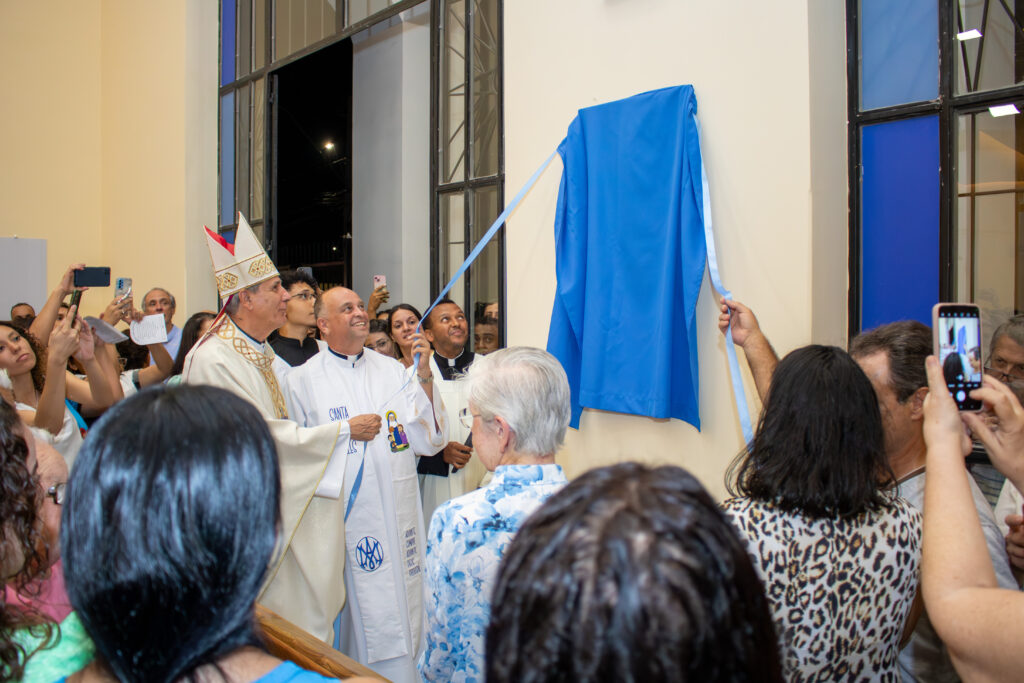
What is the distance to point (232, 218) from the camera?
6.70m

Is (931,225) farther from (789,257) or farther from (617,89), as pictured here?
(617,89)

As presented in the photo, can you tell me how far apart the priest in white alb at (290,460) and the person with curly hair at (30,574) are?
1.18 meters

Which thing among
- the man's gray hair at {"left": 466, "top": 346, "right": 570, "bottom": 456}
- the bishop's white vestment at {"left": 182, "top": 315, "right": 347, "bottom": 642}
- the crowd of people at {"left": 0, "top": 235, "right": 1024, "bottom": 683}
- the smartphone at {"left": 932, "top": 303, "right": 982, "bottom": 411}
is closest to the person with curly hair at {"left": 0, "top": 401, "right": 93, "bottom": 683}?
the crowd of people at {"left": 0, "top": 235, "right": 1024, "bottom": 683}

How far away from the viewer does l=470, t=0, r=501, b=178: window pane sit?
168 inches

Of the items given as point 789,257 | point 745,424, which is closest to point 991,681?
point 745,424

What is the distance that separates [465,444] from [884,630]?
234 centimetres

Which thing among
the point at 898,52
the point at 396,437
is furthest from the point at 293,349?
the point at 898,52

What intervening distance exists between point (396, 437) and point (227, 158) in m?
4.41

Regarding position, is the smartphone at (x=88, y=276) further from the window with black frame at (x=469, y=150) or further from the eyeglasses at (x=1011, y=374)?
the eyeglasses at (x=1011, y=374)

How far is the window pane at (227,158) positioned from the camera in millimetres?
6664

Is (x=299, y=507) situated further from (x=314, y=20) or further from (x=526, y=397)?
(x=314, y=20)

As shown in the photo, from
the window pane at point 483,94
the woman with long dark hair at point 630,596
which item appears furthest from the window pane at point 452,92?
the woman with long dark hair at point 630,596

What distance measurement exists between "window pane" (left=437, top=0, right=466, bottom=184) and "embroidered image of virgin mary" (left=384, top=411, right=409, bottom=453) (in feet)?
5.63

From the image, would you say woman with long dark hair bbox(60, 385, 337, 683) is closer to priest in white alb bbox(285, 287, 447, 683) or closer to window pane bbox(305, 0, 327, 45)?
priest in white alb bbox(285, 287, 447, 683)
